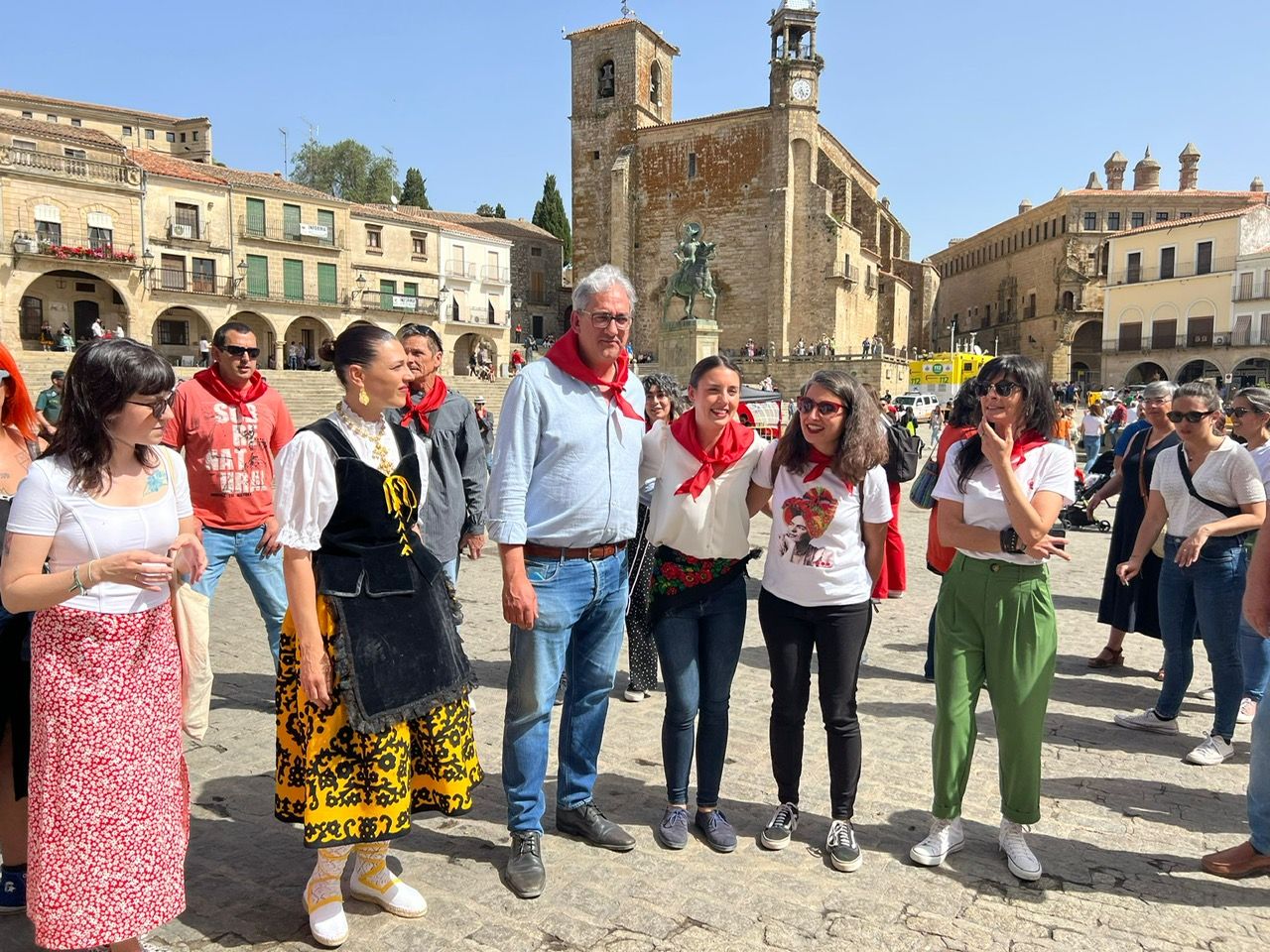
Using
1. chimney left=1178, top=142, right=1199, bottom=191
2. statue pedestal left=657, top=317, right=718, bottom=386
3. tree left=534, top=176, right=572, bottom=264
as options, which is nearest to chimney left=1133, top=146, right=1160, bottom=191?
chimney left=1178, top=142, right=1199, bottom=191

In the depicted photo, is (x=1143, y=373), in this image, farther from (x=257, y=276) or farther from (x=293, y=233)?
(x=257, y=276)

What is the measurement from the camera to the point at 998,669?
3164 millimetres

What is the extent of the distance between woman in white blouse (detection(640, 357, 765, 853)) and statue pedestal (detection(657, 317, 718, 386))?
1893cm

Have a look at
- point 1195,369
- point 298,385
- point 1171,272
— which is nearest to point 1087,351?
point 1195,369

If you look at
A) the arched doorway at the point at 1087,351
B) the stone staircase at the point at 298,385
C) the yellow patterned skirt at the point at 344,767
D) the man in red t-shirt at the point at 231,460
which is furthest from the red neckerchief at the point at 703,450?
the arched doorway at the point at 1087,351

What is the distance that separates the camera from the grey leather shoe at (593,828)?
3295 mm

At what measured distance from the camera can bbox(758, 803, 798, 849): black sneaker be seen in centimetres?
333

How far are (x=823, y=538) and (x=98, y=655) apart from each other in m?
2.34

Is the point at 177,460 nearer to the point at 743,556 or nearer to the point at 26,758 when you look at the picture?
Answer: the point at 26,758

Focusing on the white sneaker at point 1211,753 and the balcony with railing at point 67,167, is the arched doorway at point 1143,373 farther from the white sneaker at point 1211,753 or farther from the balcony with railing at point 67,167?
the white sneaker at point 1211,753

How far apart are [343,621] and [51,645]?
0.75 m

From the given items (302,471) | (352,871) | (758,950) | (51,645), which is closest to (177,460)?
(302,471)

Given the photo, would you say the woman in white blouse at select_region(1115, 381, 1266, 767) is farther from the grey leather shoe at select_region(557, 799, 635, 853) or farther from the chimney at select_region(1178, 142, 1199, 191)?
the chimney at select_region(1178, 142, 1199, 191)

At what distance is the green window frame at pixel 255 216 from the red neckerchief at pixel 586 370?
125 ft
